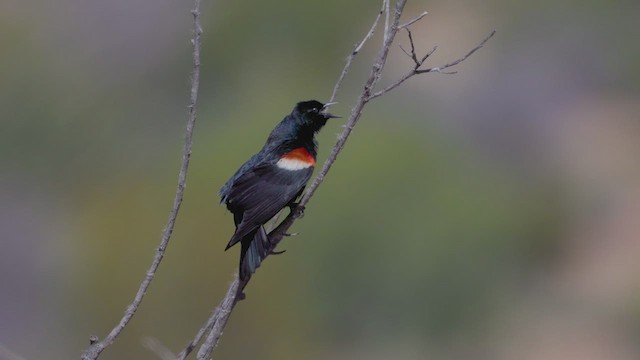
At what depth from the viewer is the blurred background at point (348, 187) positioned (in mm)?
22578

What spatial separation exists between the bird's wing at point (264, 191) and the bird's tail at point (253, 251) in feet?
0.37

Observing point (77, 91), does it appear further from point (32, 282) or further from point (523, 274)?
point (523, 274)

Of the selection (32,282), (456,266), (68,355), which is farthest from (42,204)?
(456,266)

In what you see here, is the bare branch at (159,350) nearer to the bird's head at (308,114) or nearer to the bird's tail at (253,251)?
the bird's tail at (253,251)

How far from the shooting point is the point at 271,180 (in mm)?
4945

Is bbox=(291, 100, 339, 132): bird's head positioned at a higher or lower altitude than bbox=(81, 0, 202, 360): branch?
higher

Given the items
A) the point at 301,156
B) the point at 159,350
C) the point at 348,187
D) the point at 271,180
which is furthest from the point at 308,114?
the point at 348,187

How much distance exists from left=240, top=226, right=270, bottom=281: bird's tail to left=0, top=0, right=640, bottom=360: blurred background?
15568 millimetres

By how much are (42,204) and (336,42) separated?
13.8 meters

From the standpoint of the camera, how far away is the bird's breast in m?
5.12

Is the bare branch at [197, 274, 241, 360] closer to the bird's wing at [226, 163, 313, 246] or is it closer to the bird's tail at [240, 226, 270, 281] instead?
the bird's tail at [240, 226, 270, 281]

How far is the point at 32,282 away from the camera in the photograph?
83.8ft

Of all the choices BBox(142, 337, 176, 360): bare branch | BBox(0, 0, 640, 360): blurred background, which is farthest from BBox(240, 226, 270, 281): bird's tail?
BBox(0, 0, 640, 360): blurred background

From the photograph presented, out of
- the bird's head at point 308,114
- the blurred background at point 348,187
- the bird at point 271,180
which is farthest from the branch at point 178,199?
the blurred background at point 348,187
